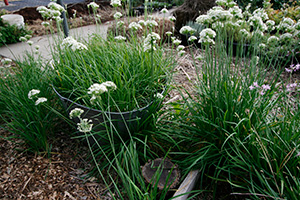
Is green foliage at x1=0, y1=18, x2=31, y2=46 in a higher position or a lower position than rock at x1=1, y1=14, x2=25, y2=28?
lower

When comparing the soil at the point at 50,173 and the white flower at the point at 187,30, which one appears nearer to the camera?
the soil at the point at 50,173

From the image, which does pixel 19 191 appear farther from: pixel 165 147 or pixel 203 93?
pixel 203 93

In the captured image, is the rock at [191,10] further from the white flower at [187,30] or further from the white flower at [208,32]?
the white flower at [208,32]

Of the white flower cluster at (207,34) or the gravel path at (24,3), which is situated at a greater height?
the gravel path at (24,3)

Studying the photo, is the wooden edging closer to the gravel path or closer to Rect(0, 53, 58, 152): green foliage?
Rect(0, 53, 58, 152): green foliage

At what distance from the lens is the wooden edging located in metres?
1.77

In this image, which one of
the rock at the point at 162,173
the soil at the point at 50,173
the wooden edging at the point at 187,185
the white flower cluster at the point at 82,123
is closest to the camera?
the white flower cluster at the point at 82,123

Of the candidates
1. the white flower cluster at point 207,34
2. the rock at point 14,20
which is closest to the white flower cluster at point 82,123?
the white flower cluster at point 207,34

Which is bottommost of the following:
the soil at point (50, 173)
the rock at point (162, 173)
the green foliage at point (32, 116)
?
the soil at point (50, 173)

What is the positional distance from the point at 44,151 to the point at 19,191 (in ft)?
1.47

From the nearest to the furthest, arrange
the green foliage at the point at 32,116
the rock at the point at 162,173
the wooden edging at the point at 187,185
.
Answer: the wooden edging at the point at 187,185, the rock at the point at 162,173, the green foliage at the point at 32,116

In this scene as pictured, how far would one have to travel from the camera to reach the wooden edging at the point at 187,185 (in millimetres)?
1770

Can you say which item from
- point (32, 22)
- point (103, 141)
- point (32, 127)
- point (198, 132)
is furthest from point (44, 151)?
point (32, 22)

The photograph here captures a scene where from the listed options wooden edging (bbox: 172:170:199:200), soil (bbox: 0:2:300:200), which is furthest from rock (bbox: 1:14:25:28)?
wooden edging (bbox: 172:170:199:200)
